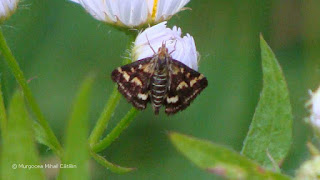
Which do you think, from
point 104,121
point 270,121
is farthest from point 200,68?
point 270,121

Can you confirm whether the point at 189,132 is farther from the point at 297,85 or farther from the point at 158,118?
the point at 297,85

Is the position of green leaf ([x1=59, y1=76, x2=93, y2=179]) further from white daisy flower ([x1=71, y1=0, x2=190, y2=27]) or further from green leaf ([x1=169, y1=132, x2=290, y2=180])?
white daisy flower ([x1=71, y1=0, x2=190, y2=27])

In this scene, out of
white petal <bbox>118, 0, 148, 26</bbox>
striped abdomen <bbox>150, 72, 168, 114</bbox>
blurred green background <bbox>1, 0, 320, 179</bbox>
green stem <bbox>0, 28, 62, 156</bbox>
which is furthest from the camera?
blurred green background <bbox>1, 0, 320, 179</bbox>

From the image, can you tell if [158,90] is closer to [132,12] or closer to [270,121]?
[132,12]

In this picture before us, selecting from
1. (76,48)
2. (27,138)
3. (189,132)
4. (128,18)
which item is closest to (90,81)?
(27,138)

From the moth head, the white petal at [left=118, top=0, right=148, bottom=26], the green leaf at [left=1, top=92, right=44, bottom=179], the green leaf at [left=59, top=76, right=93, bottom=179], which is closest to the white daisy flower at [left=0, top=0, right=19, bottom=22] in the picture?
the white petal at [left=118, top=0, right=148, bottom=26]

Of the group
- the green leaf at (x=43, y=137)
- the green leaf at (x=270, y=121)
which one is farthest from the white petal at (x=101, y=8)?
the green leaf at (x=270, y=121)
